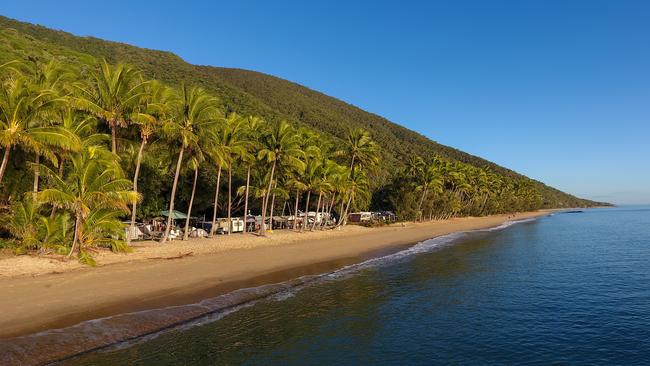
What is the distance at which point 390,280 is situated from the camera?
2252 cm

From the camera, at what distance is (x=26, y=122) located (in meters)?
20.0

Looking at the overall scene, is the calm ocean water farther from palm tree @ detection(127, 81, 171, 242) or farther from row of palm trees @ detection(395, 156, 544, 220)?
row of palm trees @ detection(395, 156, 544, 220)

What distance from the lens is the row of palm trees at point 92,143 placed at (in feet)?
66.4

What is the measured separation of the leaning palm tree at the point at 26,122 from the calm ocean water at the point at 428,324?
12.5 meters

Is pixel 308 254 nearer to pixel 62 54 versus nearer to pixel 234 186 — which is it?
pixel 234 186

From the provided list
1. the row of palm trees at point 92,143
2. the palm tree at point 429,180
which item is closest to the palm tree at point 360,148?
the row of palm trees at point 92,143

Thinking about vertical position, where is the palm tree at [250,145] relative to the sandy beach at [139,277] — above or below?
above

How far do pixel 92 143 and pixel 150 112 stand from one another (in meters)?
4.45

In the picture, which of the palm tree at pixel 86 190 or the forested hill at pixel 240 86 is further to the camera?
the forested hill at pixel 240 86

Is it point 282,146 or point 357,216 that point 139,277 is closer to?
point 282,146


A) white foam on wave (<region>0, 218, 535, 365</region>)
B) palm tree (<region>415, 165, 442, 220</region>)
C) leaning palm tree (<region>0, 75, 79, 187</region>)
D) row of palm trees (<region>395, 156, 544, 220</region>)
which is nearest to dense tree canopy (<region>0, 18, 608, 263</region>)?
leaning palm tree (<region>0, 75, 79, 187</region>)

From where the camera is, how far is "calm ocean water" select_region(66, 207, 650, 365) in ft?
38.5

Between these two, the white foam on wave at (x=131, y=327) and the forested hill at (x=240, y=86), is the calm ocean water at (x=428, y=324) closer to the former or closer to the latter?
the white foam on wave at (x=131, y=327)

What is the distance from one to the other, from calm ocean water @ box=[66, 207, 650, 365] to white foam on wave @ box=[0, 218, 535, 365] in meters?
0.30
